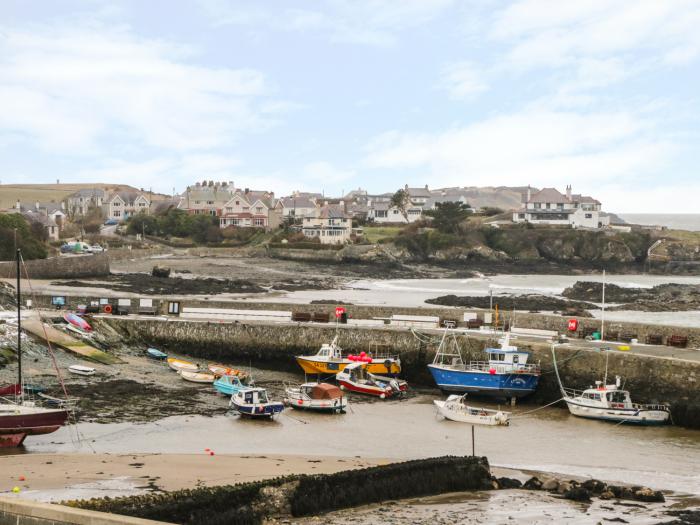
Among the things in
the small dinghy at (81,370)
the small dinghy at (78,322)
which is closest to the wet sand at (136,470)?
the small dinghy at (81,370)

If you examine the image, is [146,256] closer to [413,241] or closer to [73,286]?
[413,241]

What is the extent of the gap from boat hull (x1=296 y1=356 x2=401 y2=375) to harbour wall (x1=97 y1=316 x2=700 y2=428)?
145 cm

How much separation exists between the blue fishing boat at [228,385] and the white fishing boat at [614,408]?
10958mm

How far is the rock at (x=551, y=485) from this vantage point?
802 inches

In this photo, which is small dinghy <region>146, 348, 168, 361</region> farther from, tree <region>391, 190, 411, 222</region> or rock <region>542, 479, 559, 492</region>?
tree <region>391, 190, 411, 222</region>

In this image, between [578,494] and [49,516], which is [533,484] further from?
[49,516]

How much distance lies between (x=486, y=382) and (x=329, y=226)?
84093 millimetres

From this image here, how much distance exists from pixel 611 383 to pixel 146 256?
76576 mm

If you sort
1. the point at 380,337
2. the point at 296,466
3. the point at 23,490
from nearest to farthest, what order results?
the point at 23,490 < the point at 296,466 < the point at 380,337

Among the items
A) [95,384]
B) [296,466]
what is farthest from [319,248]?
[296,466]

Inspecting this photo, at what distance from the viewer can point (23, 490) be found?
711 inches

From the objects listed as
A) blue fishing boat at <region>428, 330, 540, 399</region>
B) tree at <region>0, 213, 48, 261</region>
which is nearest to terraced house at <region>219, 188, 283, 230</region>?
tree at <region>0, 213, 48, 261</region>

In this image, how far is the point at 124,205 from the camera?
525 ft

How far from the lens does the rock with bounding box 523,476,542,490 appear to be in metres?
20.5
